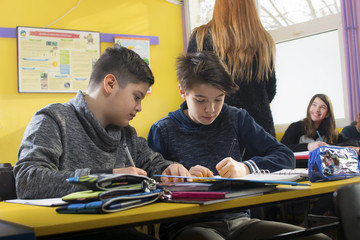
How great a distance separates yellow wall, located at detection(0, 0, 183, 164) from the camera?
3.65m

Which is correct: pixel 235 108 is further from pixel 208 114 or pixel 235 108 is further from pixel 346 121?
pixel 346 121

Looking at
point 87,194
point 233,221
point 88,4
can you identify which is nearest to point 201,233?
point 233,221

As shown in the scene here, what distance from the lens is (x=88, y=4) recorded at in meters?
4.11

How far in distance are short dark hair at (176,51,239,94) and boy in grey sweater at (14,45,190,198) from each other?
0.57 ft

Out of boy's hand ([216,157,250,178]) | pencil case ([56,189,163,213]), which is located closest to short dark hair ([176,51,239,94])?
boy's hand ([216,157,250,178])

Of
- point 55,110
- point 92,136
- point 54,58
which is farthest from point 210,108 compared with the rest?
point 54,58

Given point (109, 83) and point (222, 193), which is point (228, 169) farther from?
point (109, 83)

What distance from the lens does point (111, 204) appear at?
0.76 metres

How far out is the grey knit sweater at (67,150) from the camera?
110 centimetres

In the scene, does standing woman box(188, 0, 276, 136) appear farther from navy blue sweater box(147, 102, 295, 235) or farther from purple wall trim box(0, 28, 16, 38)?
purple wall trim box(0, 28, 16, 38)

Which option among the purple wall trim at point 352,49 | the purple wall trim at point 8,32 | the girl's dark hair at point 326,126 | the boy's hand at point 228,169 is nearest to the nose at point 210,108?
the boy's hand at point 228,169

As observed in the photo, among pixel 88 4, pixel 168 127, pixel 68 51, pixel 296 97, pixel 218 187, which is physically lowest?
pixel 218 187

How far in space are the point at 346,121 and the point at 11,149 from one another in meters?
2.91

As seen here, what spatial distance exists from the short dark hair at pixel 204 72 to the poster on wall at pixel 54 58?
2.39m
